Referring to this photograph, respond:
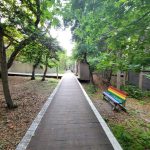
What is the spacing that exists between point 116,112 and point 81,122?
2.50m

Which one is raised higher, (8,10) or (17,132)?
(8,10)

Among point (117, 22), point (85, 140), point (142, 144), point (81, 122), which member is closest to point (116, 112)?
point (81, 122)

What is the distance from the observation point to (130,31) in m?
3.45

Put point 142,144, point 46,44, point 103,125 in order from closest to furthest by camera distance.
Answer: point 142,144, point 103,125, point 46,44

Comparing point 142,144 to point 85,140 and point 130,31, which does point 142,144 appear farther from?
point 130,31

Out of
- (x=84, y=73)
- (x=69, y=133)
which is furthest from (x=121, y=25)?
(x=84, y=73)

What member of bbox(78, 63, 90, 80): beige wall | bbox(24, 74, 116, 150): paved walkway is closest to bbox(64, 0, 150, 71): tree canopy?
bbox(24, 74, 116, 150): paved walkway

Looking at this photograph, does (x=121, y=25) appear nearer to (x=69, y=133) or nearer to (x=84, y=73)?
(x=69, y=133)

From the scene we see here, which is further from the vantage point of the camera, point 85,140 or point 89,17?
point 85,140

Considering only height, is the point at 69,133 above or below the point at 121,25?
below

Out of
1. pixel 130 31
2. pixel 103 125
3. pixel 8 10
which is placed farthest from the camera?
pixel 8 10

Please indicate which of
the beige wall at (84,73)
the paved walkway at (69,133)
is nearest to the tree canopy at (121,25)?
the paved walkway at (69,133)

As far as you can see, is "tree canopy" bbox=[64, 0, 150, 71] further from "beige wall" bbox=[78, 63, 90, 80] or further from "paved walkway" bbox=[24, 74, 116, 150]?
"beige wall" bbox=[78, 63, 90, 80]

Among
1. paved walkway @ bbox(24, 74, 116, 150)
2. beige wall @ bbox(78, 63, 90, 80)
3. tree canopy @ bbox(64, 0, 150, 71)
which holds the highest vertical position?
tree canopy @ bbox(64, 0, 150, 71)
